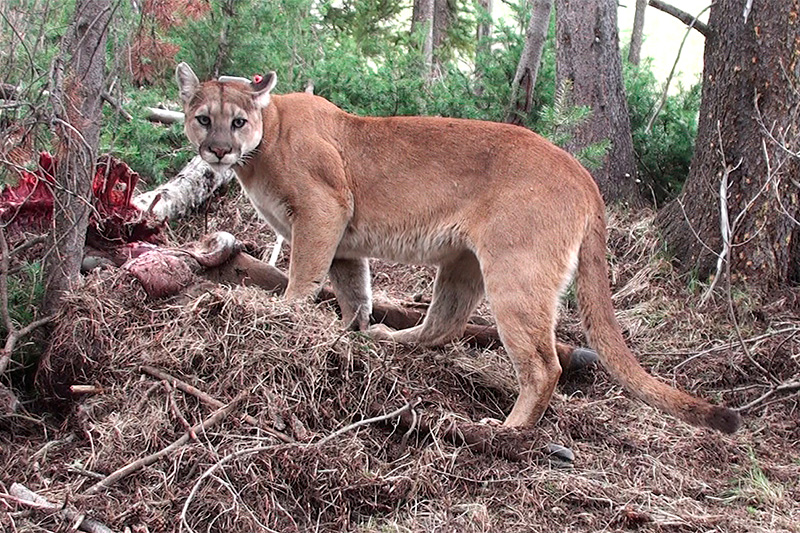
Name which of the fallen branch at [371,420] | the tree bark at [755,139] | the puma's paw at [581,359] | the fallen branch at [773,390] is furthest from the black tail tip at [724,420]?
the tree bark at [755,139]

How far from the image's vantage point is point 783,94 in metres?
6.29

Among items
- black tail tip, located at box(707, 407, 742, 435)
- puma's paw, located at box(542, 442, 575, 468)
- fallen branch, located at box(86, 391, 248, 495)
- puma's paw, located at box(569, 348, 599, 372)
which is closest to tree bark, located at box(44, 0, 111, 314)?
fallen branch, located at box(86, 391, 248, 495)

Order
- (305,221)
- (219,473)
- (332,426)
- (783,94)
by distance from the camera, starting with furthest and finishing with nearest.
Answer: (783,94), (305,221), (332,426), (219,473)

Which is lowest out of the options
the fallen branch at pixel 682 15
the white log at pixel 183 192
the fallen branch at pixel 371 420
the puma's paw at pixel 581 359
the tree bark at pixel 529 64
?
the fallen branch at pixel 371 420

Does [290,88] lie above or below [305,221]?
above

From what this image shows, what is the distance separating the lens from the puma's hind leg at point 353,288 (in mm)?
5773

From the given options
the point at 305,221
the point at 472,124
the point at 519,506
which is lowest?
the point at 519,506

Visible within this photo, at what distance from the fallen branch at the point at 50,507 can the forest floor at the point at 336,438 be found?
0.04 meters

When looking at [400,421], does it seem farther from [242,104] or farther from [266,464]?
[242,104]

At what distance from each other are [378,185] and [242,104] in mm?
985

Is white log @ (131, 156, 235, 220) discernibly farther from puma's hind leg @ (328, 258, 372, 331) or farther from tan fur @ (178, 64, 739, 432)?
puma's hind leg @ (328, 258, 372, 331)

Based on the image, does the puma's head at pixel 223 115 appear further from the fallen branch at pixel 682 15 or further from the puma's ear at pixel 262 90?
the fallen branch at pixel 682 15

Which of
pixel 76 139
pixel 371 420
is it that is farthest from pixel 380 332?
pixel 76 139

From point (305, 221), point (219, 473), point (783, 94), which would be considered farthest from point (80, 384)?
point (783, 94)
